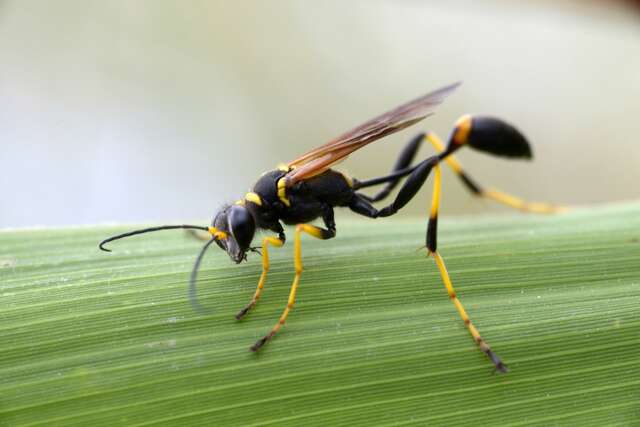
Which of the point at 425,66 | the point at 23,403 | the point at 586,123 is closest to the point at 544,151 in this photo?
the point at 586,123

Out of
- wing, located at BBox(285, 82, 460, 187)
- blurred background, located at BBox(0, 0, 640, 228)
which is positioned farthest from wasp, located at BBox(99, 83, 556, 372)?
blurred background, located at BBox(0, 0, 640, 228)

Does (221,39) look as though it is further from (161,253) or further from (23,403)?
(23,403)

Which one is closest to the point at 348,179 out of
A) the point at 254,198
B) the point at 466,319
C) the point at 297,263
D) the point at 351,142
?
the point at 351,142

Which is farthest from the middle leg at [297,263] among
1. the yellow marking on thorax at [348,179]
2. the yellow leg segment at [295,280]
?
the yellow marking on thorax at [348,179]

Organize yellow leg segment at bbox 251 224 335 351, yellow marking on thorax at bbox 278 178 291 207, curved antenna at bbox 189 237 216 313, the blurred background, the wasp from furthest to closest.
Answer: the blurred background, yellow marking on thorax at bbox 278 178 291 207, the wasp, curved antenna at bbox 189 237 216 313, yellow leg segment at bbox 251 224 335 351

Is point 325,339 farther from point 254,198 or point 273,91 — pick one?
A: point 273,91

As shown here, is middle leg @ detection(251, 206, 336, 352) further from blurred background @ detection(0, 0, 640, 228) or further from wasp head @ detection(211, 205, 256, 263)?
blurred background @ detection(0, 0, 640, 228)
